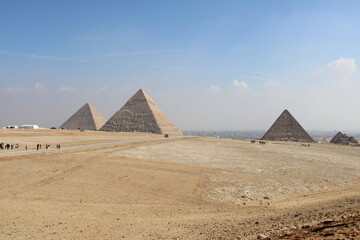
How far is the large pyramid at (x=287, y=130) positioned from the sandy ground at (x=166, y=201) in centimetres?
7282

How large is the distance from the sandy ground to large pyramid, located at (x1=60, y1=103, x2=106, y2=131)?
342 ft

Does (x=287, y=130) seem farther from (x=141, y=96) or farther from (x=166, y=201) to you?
(x=166, y=201)

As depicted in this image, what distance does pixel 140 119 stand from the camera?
110 m

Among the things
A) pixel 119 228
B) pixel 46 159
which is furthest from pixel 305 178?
pixel 46 159

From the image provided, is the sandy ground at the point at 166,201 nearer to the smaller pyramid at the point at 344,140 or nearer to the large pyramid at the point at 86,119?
the smaller pyramid at the point at 344,140

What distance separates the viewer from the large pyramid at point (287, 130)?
92688mm

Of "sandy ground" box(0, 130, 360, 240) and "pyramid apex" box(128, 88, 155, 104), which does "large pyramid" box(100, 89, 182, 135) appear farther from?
"sandy ground" box(0, 130, 360, 240)

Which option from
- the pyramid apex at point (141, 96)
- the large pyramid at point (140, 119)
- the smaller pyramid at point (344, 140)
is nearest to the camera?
the smaller pyramid at point (344, 140)

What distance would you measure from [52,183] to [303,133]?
89.2m

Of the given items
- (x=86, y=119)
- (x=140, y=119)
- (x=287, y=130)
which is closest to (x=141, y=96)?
(x=140, y=119)

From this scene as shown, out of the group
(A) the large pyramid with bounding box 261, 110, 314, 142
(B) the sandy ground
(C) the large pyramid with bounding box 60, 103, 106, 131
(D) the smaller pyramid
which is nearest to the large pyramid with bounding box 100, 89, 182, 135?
(C) the large pyramid with bounding box 60, 103, 106, 131

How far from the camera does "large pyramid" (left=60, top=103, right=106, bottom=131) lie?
125062 millimetres

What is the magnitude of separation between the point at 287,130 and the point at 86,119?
259 feet

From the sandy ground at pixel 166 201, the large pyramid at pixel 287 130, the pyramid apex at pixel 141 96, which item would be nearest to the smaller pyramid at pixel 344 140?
the large pyramid at pixel 287 130
